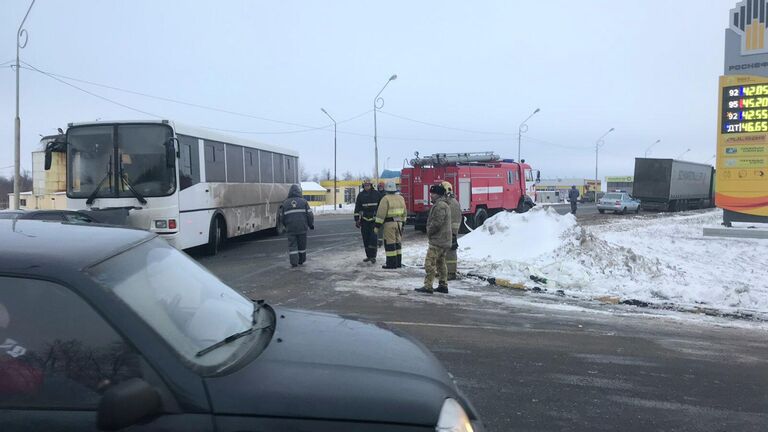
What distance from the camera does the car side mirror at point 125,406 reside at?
2020 millimetres

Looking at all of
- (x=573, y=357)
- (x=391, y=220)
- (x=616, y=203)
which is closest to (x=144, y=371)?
(x=573, y=357)

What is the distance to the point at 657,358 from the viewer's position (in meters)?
6.06

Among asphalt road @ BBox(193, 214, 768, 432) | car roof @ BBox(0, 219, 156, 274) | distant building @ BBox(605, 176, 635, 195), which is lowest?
asphalt road @ BBox(193, 214, 768, 432)

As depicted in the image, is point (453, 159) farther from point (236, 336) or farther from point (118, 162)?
point (236, 336)

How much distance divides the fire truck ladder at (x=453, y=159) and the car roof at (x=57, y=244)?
19.1 m

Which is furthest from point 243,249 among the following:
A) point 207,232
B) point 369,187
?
A: point 369,187

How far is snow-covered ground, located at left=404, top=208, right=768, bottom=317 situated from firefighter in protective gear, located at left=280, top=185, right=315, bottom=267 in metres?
2.62

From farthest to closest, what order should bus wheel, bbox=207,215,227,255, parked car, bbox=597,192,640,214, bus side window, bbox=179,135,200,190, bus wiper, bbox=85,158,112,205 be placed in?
parked car, bbox=597,192,640,214 → bus wheel, bbox=207,215,227,255 → bus side window, bbox=179,135,200,190 → bus wiper, bbox=85,158,112,205

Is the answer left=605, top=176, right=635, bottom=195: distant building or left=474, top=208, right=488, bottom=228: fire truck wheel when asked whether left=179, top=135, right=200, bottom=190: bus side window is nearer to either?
left=474, top=208, right=488, bottom=228: fire truck wheel

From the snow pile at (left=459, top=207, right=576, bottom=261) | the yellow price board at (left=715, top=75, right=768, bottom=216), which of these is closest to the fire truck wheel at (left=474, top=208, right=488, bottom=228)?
the snow pile at (left=459, top=207, right=576, bottom=261)

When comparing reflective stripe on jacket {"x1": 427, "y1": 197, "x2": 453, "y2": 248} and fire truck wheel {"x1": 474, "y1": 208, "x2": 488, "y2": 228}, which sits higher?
reflective stripe on jacket {"x1": 427, "y1": 197, "x2": 453, "y2": 248}

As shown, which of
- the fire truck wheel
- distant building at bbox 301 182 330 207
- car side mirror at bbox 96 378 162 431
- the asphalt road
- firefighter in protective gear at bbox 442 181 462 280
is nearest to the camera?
car side mirror at bbox 96 378 162 431

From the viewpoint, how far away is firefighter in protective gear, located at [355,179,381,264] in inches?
525

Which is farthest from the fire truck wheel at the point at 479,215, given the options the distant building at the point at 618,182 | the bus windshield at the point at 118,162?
the distant building at the point at 618,182
